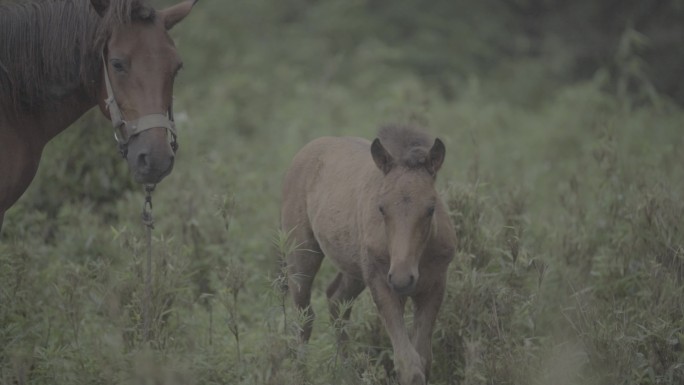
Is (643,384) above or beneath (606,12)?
above

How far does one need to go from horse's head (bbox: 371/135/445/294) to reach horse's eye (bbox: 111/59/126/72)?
154 cm

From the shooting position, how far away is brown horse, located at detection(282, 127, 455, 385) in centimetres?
466

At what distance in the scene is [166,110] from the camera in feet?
15.4

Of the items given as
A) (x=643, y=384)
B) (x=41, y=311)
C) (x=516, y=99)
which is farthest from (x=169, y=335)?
(x=516, y=99)

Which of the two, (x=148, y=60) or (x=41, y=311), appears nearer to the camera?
(x=148, y=60)

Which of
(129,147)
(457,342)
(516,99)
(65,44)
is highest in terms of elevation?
(65,44)

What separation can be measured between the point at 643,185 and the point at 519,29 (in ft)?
42.9

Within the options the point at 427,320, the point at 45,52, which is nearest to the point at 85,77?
the point at 45,52

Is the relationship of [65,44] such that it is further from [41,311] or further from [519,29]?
[519,29]

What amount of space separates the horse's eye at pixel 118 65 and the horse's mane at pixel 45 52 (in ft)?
0.60

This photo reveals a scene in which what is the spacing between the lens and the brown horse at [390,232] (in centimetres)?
466

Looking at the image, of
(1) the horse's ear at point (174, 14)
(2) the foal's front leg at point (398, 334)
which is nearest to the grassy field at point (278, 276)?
(2) the foal's front leg at point (398, 334)

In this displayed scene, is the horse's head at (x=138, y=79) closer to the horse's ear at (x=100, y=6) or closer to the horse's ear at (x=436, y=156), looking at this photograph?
the horse's ear at (x=100, y=6)

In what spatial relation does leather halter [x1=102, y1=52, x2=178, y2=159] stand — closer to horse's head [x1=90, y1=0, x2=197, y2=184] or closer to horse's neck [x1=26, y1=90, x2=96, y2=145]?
horse's head [x1=90, y1=0, x2=197, y2=184]
